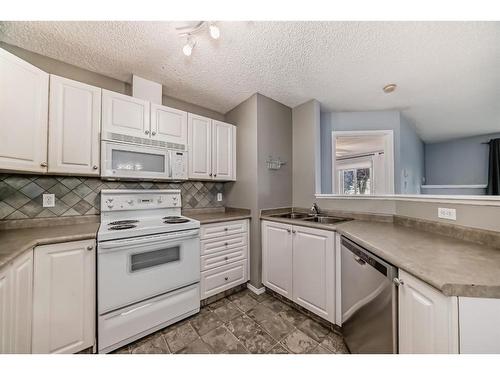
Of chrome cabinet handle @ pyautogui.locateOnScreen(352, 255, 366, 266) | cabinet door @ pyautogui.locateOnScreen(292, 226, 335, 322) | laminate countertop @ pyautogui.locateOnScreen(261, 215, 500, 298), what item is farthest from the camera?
cabinet door @ pyautogui.locateOnScreen(292, 226, 335, 322)

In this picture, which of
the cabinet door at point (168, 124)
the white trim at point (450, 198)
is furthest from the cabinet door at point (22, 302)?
the white trim at point (450, 198)

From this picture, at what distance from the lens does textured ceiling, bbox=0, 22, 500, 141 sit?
1345 millimetres

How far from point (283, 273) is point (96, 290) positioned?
1591 mm

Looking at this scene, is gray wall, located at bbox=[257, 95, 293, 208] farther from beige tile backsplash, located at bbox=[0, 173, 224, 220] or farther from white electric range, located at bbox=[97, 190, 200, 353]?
beige tile backsplash, located at bbox=[0, 173, 224, 220]

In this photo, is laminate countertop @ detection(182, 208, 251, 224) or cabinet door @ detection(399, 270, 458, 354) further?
laminate countertop @ detection(182, 208, 251, 224)

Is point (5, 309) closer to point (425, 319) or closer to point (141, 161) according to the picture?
point (141, 161)

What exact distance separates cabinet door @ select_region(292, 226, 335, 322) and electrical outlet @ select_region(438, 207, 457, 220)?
76 centimetres

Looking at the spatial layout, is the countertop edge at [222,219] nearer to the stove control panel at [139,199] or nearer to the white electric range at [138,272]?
the white electric range at [138,272]

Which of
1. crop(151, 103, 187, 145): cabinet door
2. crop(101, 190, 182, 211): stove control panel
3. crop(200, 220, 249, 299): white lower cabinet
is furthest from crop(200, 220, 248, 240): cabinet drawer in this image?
crop(151, 103, 187, 145): cabinet door

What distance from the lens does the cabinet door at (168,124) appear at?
75.7 inches

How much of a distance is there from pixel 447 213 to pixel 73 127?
2.95 meters

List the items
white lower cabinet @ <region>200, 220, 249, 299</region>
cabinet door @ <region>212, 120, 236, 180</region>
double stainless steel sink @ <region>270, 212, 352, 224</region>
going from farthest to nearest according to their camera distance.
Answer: cabinet door @ <region>212, 120, 236, 180</region>
double stainless steel sink @ <region>270, 212, 352, 224</region>
white lower cabinet @ <region>200, 220, 249, 299</region>

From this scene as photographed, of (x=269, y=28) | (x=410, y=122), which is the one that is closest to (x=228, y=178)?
(x=269, y=28)

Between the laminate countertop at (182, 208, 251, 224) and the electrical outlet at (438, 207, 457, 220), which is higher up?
the electrical outlet at (438, 207, 457, 220)
